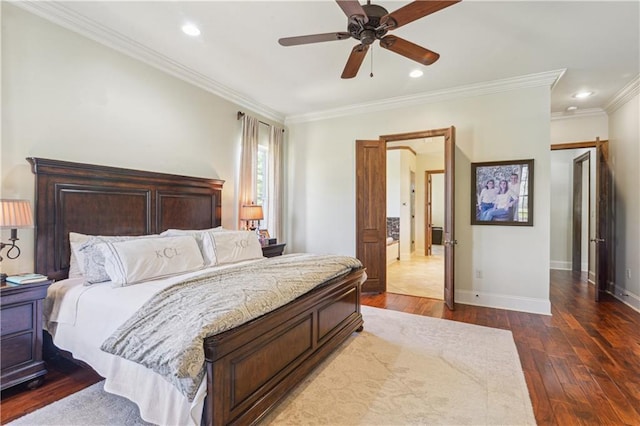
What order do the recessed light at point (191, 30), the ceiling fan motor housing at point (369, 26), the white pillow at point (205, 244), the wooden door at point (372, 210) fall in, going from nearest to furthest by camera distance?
the ceiling fan motor housing at point (369, 26) → the recessed light at point (191, 30) → the white pillow at point (205, 244) → the wooden door at point (372, 210)

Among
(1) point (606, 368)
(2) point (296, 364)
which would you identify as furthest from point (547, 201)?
(2) point (296, 364)

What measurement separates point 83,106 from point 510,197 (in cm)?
497

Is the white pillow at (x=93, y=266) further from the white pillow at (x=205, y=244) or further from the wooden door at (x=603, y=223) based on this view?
the wooden door at (x=603, y=223)

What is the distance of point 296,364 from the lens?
Answer: 2260 mm

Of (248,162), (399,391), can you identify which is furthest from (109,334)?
(248,162)

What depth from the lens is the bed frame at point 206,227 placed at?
169cm

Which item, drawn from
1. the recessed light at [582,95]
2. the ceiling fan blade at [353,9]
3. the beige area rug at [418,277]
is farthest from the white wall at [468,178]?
the ceiling fan blade at [353,9]

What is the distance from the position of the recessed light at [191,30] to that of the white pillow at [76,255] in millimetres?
2131

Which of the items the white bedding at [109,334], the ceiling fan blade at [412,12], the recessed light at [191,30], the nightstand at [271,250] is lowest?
the white bedding at [109,334]

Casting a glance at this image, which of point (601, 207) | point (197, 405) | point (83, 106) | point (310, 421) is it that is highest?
point (83, 106)

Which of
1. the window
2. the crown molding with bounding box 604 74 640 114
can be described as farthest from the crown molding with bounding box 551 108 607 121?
the window

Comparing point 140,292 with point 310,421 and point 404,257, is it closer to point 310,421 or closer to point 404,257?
point 310,421

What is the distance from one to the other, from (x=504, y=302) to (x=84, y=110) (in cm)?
532

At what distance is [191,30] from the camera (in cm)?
298
